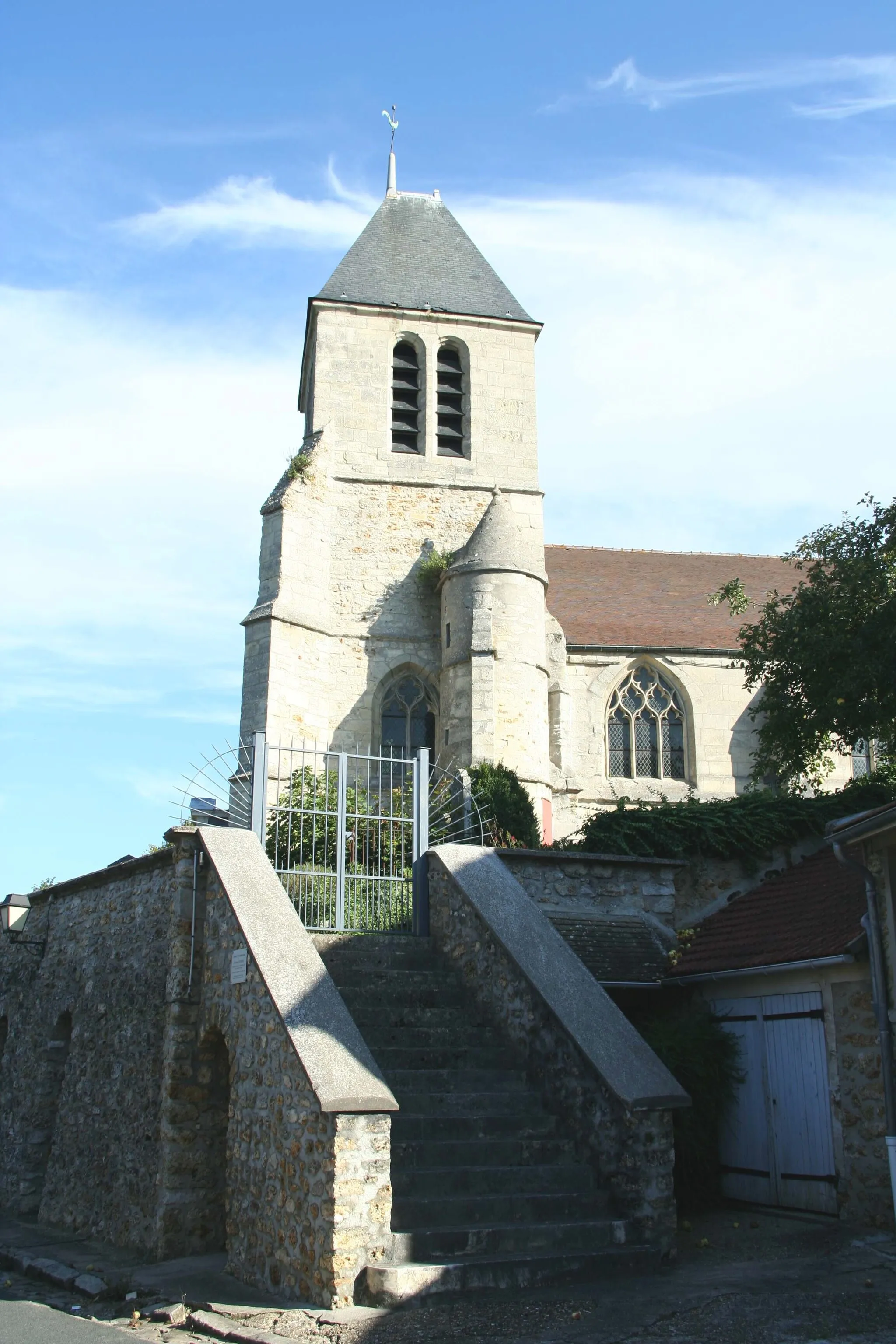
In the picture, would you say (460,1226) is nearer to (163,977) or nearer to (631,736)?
(163,977)

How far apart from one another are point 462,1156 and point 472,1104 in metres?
0.50

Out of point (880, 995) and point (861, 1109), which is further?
point (861, 1109)

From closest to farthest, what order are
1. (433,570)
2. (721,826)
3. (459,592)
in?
(721,826), (459,592), (433,570)

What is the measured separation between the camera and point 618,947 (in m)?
11.2

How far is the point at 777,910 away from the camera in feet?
36.4

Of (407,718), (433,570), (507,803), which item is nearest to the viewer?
(507,803)

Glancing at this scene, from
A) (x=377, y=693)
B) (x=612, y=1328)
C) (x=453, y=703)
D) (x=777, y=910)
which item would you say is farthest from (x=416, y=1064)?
(x=377, y=693)

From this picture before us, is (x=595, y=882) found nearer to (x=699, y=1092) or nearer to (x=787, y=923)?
(x=787, y=923)

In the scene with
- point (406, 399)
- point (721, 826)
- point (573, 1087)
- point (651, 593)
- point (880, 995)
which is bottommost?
A: point (573, 1087)

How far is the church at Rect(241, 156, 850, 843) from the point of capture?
66.1ft

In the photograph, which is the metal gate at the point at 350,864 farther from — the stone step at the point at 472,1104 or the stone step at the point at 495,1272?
the stone step at the point at 495,1272

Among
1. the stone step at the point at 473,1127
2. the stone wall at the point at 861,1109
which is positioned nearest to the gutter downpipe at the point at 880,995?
the stone wall at the point at 861,1109

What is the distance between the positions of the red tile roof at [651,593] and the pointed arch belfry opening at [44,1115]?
41.1ft

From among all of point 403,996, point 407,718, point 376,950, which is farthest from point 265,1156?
point 407,718
